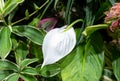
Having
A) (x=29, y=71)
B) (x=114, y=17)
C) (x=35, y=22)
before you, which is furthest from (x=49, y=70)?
(x=114, y=17)

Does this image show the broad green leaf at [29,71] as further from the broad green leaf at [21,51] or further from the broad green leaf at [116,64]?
the broad green leaf at [116,64]

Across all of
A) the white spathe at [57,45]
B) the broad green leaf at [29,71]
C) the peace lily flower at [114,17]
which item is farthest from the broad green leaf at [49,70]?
the peace lily flower at [114,17]

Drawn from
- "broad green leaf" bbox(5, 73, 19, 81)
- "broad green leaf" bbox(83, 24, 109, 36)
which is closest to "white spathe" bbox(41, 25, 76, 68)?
"broad green leaf" bbox(83, 24, 109, 36)

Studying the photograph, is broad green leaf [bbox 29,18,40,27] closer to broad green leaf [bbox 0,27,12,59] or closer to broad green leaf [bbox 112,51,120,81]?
broad green leaf [bbox 0,27,12,59]

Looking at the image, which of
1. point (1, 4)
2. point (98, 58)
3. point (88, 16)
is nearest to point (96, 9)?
point (88, 16)

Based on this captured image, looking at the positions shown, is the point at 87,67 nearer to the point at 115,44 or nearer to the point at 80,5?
the point at 115,44

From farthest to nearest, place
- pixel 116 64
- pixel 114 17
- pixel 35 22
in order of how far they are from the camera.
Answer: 1. pixel 35 22
2. pixel 116 64
3. pixel 114 17

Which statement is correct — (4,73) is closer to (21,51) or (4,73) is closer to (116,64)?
(21,51)
